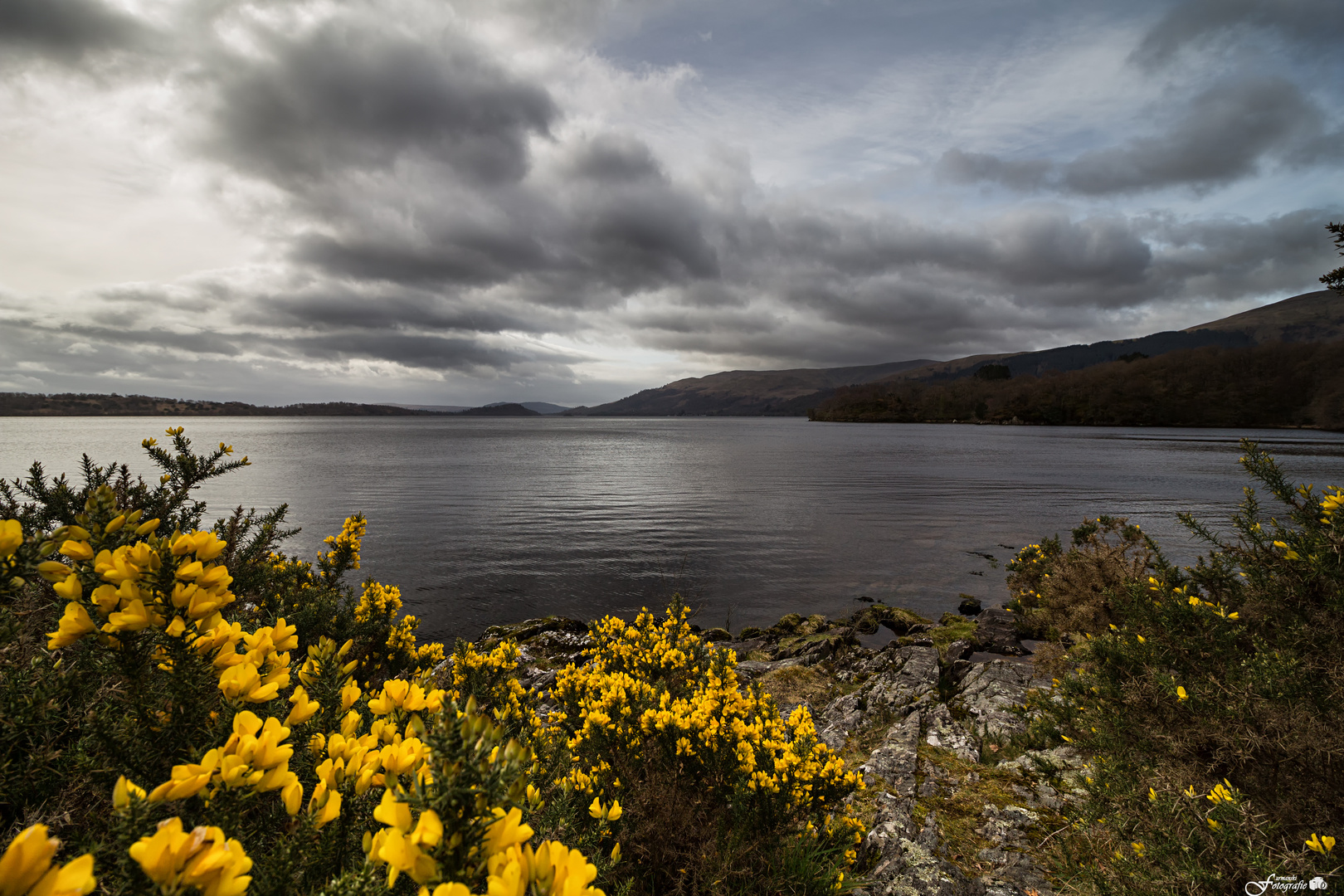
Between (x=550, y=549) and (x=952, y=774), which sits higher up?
(x=952, y=774)

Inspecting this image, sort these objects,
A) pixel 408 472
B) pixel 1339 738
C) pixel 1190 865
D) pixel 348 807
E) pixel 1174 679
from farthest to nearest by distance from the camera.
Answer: pixel 408 472
pixel 1174 679
pixel 1339 738
pixel 1190 865
pixel 348 807

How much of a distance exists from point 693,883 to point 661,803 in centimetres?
64

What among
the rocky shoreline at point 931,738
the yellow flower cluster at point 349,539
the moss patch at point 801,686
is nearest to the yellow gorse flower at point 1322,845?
the rocky shoreline at point 931,738

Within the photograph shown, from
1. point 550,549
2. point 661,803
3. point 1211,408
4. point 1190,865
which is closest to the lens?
point 1190,865

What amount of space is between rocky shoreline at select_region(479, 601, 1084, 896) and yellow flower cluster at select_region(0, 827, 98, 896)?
452 cm

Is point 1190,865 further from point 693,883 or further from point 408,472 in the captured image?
point 408,472

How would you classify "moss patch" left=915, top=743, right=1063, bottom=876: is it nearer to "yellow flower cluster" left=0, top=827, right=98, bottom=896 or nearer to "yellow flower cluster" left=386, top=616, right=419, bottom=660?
"yellow flower cluster" left=0, top=827, right=98, bottom=896

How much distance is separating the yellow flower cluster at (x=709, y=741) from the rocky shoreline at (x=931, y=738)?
0.72m

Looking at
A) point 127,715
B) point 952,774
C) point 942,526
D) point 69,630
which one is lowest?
point 942,526

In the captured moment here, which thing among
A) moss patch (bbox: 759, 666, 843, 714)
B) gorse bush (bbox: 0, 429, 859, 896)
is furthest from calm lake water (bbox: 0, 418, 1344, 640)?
gorse bush (bbox: 0, 429, 859, 896)

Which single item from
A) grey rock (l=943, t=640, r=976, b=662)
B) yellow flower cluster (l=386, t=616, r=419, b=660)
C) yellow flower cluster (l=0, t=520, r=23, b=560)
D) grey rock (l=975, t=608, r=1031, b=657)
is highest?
yellow flower cluster (l=0, t=520, r=23, b=560)

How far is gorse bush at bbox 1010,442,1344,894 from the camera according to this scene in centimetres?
297

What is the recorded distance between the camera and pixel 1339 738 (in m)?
3.25

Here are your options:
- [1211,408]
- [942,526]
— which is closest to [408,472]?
[942,526]
